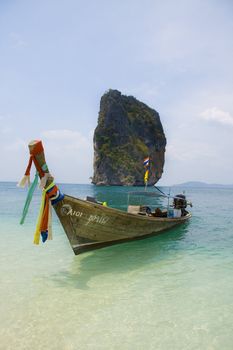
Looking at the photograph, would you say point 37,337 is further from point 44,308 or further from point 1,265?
point 1,265

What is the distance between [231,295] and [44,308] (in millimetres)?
4711

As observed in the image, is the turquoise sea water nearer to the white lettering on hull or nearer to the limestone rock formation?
the white lettering on hull

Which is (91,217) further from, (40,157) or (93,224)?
(40,157)

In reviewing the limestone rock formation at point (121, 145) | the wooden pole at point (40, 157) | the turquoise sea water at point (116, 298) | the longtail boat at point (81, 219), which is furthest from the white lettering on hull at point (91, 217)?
the limestone rock formation at point (121, 145)

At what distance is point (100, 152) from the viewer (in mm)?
100438

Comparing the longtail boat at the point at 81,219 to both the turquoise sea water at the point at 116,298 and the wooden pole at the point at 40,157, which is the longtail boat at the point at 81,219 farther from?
the turquoise sea water at the point at 116,298

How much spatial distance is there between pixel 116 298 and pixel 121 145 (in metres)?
96.7

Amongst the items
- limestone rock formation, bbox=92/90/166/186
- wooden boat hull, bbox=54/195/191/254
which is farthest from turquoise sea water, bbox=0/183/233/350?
limestone rock formation, bbox=92/90/166/186

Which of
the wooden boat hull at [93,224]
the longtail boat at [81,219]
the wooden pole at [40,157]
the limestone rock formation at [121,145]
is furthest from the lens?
the limestone rock formation at [121,145]

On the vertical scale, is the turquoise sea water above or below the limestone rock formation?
below

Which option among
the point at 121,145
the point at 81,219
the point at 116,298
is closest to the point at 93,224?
the point at 81,219

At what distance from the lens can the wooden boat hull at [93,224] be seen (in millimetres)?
9242

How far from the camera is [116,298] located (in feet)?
22.5

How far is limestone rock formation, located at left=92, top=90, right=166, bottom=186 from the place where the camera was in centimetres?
9969
